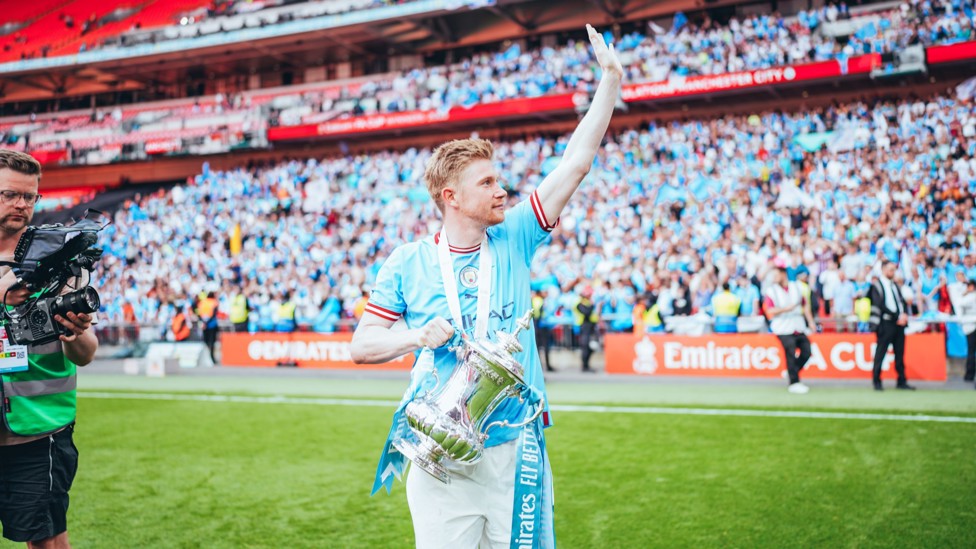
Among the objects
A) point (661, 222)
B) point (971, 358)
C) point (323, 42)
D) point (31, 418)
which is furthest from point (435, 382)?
point (323, 42)

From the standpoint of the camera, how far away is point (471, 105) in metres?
27.8

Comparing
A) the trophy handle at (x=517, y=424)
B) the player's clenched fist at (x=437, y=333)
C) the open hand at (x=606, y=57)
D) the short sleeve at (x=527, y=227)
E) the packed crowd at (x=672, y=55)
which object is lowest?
the trophy handle at (x=517, y=424)

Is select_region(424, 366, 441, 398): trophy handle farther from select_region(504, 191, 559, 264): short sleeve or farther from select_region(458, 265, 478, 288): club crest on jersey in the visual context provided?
select_region(504, 191, 559, 264): short sleeve

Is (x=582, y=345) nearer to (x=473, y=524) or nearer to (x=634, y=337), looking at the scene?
(x=634, y=337)

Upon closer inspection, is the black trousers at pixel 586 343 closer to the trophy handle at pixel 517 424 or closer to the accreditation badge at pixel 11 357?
the trophy handle at pixel 517 424

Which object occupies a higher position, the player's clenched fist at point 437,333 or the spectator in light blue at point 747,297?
the player's clenched fist at point 437,333

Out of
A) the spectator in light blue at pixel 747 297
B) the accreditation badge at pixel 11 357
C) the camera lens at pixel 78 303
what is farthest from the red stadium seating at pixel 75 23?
the camera lens at pixel 78 303

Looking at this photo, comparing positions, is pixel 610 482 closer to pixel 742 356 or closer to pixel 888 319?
pixel 888 319

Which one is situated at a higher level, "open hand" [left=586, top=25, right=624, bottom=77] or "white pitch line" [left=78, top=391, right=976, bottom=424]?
"open hand" [left=586, top=25, right=624, bottom=77]

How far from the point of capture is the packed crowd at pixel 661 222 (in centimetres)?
1648

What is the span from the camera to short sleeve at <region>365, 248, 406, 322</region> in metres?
3.07

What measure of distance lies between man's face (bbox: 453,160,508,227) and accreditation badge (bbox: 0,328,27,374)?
2.18 metres

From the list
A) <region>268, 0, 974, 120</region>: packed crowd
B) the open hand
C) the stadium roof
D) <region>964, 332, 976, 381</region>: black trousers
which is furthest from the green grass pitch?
the stadium roof

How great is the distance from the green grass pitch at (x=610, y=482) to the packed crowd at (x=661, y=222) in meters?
6.21
